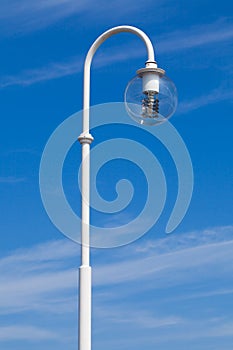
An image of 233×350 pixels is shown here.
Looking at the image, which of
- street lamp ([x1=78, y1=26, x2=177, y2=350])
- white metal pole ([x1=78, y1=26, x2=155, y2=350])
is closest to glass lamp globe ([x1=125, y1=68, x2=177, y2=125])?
street lamp ([x1=78, y1=26, x2=177, y2=350])

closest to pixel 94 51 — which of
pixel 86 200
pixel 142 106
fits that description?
pixel 142 106

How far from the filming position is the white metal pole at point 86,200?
13.8 m

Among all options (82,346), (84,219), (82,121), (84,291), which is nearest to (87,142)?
(82,121)

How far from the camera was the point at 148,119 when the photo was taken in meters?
14.3

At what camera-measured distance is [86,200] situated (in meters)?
14.3

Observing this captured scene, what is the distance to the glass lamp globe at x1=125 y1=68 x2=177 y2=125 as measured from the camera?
14.2 m

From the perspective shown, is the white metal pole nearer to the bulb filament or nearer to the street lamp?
the street lamp

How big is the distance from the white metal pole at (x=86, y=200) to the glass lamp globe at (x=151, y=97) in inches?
12.1

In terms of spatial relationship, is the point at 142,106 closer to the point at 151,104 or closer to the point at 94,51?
the point at 151,104

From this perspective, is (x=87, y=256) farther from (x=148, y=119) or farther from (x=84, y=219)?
(x=148, y=119)

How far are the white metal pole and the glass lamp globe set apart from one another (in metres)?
0.31

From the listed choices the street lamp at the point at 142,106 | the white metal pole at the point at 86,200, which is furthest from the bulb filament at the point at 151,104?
the white metal pole at the point at 86,200

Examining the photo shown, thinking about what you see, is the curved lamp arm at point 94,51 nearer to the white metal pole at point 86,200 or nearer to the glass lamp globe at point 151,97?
the white metal pole at point 86,200

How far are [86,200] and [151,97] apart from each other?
2106 mm
